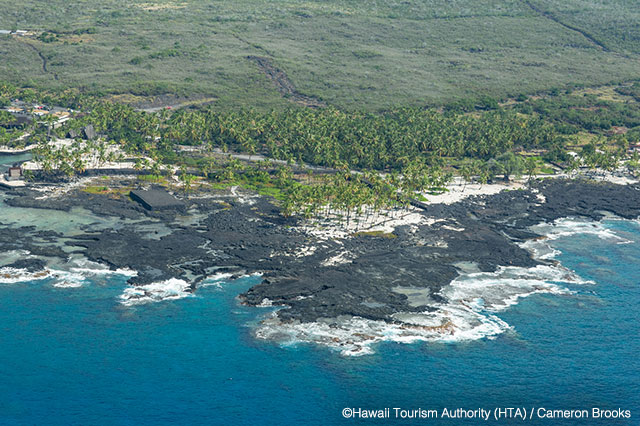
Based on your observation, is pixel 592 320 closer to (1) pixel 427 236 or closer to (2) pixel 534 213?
(1) pixel 427 236

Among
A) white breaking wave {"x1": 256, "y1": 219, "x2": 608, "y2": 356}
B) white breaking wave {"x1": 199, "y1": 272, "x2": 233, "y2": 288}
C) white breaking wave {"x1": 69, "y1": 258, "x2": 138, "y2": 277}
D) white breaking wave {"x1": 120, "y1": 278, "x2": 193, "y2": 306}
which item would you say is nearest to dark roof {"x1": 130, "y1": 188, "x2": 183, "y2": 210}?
white breaking wave {"x1": 69, "y1": 258, "x2": 138, "y2": 277}

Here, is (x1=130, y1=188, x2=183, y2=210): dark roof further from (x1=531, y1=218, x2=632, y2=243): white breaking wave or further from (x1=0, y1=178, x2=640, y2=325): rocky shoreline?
(x1=531, y1=218, x2=632, y2=243): white breaking wave

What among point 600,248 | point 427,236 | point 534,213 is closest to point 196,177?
point 427,236

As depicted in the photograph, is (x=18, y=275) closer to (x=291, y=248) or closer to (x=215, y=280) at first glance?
(x=215, y=280)


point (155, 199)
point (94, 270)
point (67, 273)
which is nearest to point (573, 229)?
point (155, 199)

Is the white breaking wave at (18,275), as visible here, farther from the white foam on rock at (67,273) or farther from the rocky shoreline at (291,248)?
the rocky shoreline at (291,248)
